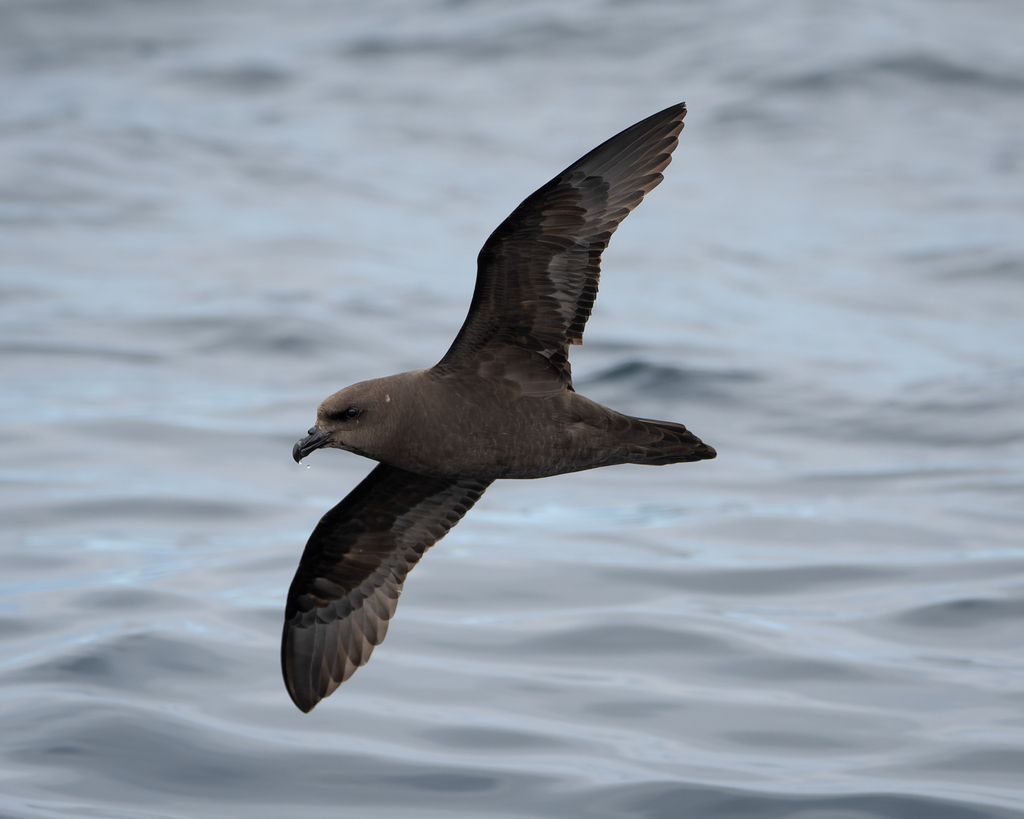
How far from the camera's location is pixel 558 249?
625cm

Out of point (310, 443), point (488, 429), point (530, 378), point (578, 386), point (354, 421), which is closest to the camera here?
point (310, 443)

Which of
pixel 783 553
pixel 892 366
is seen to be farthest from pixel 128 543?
pixel 892 366

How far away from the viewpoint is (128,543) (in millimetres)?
12086

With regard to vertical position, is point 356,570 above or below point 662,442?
below

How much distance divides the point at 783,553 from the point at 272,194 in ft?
67.5

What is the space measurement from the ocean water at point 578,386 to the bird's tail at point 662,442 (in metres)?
2.44

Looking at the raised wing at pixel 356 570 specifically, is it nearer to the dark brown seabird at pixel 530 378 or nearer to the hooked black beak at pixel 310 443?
the dark brown seabird at pixel 530 378

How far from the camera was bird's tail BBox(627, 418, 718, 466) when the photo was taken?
6250 mm

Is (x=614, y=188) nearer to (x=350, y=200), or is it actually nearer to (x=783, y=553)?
(x=783, y=553)

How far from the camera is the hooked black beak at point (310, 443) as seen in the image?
583 centimetres

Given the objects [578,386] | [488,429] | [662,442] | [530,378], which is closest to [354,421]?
[488,429]

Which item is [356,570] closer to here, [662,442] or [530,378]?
[530,378]

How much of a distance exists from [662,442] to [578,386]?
429 inches

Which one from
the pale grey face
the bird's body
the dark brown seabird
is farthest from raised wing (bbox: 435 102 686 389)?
the pale grey face
